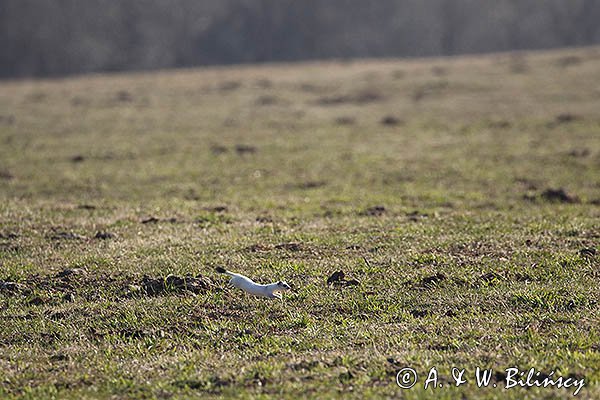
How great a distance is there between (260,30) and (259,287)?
80.3 metres

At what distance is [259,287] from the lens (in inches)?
354

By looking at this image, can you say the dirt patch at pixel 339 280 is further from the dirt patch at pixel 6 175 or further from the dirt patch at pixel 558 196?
the dirt patch at pixel 6 175

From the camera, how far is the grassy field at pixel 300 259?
7.27 m

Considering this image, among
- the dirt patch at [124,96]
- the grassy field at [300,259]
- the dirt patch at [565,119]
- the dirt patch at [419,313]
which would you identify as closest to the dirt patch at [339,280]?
the grassy field at [300,259]

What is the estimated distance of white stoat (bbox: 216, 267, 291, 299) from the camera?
8.95 m

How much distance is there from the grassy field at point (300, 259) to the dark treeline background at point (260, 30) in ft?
180

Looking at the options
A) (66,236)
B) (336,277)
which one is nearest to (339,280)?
(336,277)

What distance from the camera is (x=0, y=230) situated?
1238 cm

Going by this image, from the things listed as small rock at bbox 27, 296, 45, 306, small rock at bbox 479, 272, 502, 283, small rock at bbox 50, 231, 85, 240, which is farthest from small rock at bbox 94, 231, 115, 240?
small rock at bbox 479, 272, 502, 283

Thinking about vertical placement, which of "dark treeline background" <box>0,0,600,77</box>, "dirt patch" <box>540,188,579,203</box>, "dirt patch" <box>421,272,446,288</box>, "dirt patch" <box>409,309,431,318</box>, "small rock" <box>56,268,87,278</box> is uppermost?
"dirt patch" <box>421,272,446,288</box>

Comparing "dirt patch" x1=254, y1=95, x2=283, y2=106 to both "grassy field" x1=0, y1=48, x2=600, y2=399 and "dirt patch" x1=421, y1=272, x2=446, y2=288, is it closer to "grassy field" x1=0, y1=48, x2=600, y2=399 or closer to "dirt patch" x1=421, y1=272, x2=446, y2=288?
"grassy field" x1=0, y1=48, x2=600, y2=399

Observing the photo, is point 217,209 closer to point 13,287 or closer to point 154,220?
point 154,220

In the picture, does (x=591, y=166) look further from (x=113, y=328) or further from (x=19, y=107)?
(x=19, y=107)

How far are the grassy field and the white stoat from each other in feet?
0.50
